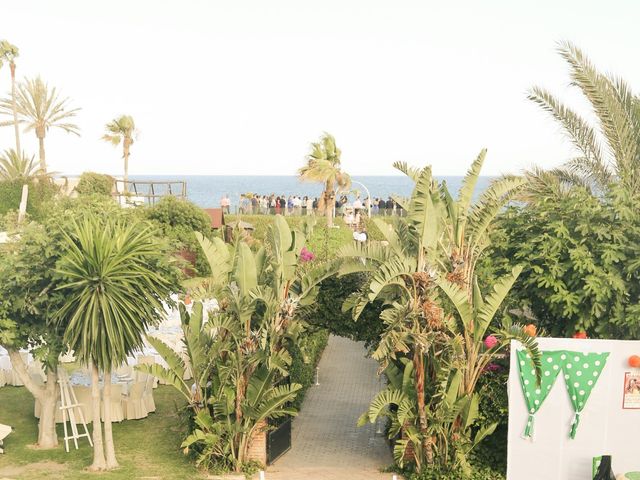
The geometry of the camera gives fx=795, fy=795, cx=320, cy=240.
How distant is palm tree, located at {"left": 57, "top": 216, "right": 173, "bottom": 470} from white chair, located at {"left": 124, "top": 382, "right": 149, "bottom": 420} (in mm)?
3025

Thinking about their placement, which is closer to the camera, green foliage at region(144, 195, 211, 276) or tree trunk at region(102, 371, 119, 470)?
tree trunk at region(102, 371, 119, 470)

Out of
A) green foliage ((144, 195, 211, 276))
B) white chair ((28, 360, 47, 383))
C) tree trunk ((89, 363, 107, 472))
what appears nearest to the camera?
tree trunk ((89, 363, 107, 472))

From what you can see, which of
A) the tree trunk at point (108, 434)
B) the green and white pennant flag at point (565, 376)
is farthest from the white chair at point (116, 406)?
the green and white pennant flag at point (565, 376)

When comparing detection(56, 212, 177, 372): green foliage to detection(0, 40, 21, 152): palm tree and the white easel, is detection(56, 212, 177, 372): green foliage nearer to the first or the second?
the white easel

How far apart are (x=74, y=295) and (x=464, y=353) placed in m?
6.34

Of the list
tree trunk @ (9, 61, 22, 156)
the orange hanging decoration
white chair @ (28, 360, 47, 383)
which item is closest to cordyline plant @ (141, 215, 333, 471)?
the orange hanging decoration

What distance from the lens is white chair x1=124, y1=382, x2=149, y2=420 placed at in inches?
655

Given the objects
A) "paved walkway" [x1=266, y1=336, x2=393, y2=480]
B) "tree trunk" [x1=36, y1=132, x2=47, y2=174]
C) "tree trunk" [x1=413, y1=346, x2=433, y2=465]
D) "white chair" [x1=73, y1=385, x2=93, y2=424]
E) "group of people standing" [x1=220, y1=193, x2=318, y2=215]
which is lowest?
"paved walkway" [x1=266, y1=336, x2=393, y2=480]

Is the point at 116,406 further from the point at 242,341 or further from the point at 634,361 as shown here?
the point at 634,361

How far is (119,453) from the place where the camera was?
1457cm

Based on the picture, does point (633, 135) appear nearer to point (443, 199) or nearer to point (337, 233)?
point (443, 199)

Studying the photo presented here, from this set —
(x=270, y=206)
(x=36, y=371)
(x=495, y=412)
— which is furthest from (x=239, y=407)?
(x=270, y=206)

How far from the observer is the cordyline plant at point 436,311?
12.3 meters

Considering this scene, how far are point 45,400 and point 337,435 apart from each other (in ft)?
18.6
